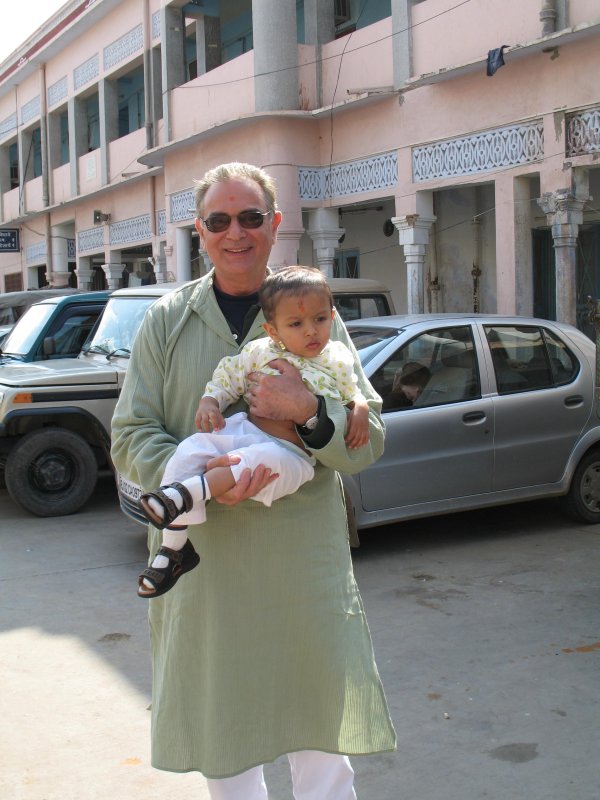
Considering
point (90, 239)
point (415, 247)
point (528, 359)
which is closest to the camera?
point (528, 359)

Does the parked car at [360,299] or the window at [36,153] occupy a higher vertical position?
the window at [36,153]

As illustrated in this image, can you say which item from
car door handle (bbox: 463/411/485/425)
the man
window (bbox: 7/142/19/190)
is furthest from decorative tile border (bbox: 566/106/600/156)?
window (bbox: 7/142/19/190)

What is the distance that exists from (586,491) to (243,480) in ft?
18.4

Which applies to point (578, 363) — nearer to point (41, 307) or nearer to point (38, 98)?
point (41, 307)

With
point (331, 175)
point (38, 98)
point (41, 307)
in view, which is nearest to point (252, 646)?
point (41, 307)

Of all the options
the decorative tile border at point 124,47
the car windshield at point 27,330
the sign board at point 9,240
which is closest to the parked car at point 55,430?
the car windshield at point 27,330

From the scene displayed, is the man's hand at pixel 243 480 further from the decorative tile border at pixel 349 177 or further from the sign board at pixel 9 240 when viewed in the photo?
the sign board at pixel 9 240

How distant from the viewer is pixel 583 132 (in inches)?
409

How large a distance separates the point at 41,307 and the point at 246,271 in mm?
7962

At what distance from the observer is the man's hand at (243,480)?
2250 millimetres

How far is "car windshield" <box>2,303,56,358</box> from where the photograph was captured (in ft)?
31.6

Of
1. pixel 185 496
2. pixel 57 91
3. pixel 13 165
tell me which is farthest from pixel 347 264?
pixel 13 165

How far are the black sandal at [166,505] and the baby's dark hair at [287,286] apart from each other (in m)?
0.49

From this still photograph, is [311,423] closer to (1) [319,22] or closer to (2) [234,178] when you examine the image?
(2) [234,178]
